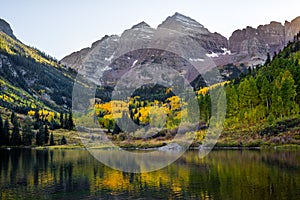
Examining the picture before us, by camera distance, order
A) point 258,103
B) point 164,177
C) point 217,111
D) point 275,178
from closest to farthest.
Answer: point 275,178 < point 164,177 < point 258,103 < point 217,111

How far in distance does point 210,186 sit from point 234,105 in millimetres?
94658

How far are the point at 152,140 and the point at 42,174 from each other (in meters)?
99.0

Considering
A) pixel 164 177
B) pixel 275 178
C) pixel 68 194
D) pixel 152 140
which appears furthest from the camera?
pixel 152 140

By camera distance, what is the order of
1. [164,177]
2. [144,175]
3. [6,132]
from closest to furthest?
[164,177], [144,175], [6,132]

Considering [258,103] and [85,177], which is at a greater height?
[258,103]

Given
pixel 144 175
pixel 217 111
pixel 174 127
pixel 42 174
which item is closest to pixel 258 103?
pixel 217 111

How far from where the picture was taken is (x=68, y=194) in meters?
50.3

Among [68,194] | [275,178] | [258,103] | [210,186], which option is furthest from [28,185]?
[258,103]

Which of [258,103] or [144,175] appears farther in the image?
[258,103]

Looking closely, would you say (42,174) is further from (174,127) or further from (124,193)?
(174,127)

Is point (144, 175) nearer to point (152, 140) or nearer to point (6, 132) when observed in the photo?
point (152, 140)

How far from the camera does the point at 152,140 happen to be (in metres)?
168

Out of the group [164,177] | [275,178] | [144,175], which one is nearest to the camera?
[275,178]

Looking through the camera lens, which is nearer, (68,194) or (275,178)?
(68,194)
